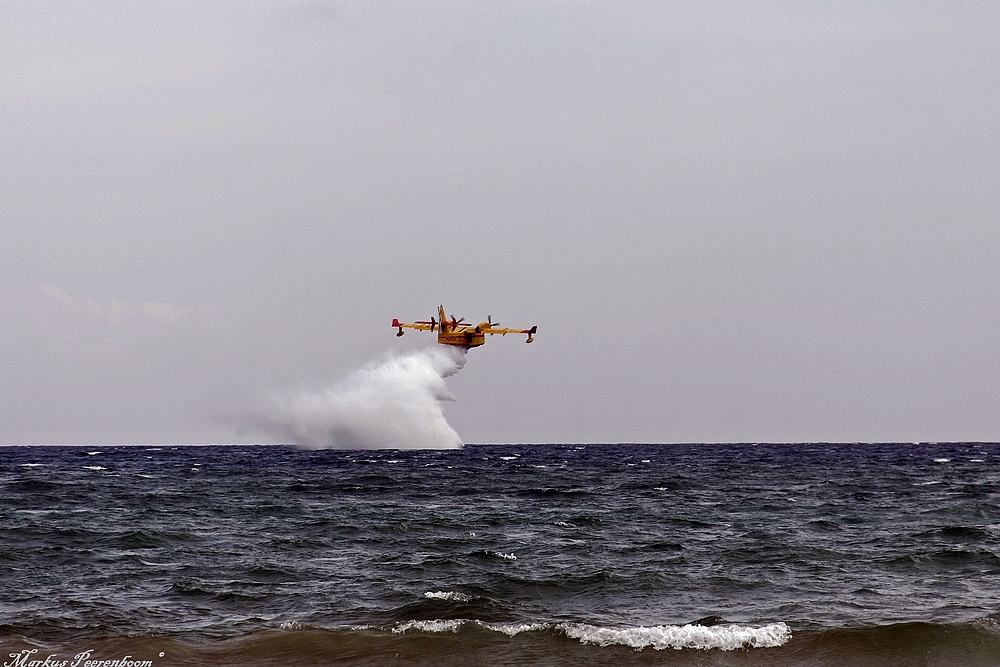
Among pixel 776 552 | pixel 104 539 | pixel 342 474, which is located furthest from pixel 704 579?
pixel 342 474

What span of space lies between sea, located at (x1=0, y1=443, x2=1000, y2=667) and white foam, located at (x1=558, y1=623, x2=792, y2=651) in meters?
0.04

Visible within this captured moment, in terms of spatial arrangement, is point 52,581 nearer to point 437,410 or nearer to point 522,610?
point 522,610

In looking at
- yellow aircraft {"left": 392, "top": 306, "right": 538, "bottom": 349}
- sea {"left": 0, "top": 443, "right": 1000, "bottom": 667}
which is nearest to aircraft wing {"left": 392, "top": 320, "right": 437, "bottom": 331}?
yellow aircraft {"left": 392, "top": 306, "right": 538, "bottom": 349}

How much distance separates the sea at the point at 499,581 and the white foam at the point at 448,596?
8 centimetres

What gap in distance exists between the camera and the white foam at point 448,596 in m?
17.6

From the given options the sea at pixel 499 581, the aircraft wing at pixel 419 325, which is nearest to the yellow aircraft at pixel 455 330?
the aircraft wing at pixel 419 325

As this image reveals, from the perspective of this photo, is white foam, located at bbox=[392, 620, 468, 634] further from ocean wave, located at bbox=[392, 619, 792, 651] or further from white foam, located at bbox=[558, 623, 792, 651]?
white foam, located at bbox=[558, 623, 792, 651]

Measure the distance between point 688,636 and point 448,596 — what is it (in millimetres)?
4965

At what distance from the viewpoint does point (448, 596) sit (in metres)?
17.8

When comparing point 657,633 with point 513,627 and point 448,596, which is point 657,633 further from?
point 448,596

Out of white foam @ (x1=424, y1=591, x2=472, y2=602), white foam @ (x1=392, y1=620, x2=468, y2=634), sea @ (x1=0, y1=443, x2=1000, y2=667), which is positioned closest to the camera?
sea @ (x1=0, y1=443, x2=1000, y2=667)

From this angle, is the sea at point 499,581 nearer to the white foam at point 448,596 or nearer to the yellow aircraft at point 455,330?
the white foam at point 448,596

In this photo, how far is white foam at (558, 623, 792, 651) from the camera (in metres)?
14.6

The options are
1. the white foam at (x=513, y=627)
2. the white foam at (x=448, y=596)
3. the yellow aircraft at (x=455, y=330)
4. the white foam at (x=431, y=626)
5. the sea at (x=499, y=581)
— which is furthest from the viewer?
the yellow aircraft at (x=455, y=330)
